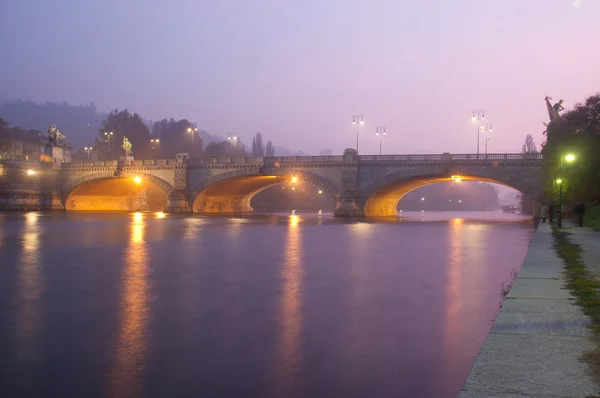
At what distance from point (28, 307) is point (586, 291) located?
12479 mm

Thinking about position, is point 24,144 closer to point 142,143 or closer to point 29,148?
point 29,148

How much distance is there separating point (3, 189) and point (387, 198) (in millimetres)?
59947

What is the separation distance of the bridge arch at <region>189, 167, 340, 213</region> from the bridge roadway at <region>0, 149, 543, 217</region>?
0.44 ft

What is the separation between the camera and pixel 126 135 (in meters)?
140

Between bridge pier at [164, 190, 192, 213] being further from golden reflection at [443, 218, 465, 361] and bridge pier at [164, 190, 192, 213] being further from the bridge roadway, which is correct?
golden reflection at [443, 218, 465, 361]

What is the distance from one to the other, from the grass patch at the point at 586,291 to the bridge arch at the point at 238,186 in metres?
54.3

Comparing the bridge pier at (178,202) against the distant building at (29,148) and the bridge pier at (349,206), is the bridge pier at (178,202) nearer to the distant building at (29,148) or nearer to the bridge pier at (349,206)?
the bridge pier at (349,206)

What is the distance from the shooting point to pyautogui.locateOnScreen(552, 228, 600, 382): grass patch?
6.46 m

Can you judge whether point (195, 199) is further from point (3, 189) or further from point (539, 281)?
point (539, 281)

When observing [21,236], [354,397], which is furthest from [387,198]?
[354,397]

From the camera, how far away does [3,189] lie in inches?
3322

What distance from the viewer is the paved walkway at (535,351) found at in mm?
5414

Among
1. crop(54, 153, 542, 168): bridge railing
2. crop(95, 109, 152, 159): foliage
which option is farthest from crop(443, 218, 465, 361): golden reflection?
crop(95, 109, 152, 159): foliage

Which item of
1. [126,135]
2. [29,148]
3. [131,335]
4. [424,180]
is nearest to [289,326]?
[131,335]
